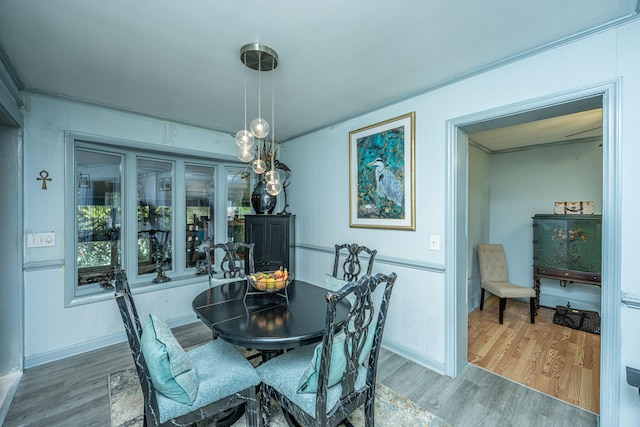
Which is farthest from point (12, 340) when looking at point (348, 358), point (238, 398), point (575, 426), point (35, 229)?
point (575, 426)

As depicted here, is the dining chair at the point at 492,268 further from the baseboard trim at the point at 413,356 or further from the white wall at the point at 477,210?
the baseboard trim at the point at 413,356

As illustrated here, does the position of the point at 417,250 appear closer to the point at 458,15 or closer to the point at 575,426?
the point at 575,426

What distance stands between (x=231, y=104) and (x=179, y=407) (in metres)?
2.54

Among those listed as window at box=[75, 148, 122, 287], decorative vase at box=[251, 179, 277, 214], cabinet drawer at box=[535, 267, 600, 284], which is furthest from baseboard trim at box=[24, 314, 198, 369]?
cabinet drawer at box=[535, 267, 600, 284]

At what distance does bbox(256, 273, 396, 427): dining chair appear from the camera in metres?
1.29

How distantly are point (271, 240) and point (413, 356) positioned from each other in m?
2.11

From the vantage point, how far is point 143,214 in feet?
10.9

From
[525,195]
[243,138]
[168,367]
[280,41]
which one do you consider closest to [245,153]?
[243,138]

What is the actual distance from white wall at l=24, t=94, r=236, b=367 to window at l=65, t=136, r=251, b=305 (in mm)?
98

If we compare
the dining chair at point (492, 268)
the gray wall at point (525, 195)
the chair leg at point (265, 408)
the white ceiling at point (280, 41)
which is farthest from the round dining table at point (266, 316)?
the gray wall at point (525, 195)

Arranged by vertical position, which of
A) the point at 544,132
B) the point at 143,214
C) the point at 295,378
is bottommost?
the point at 295,378

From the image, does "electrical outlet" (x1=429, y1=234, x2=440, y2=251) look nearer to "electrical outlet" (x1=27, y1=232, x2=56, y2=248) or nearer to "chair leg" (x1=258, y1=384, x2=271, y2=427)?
"chair leg" (x1=258, y1=384, x2=271, y2=427)

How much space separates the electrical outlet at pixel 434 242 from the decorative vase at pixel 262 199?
6.72ft

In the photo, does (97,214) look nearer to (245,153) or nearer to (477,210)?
(245,153)
